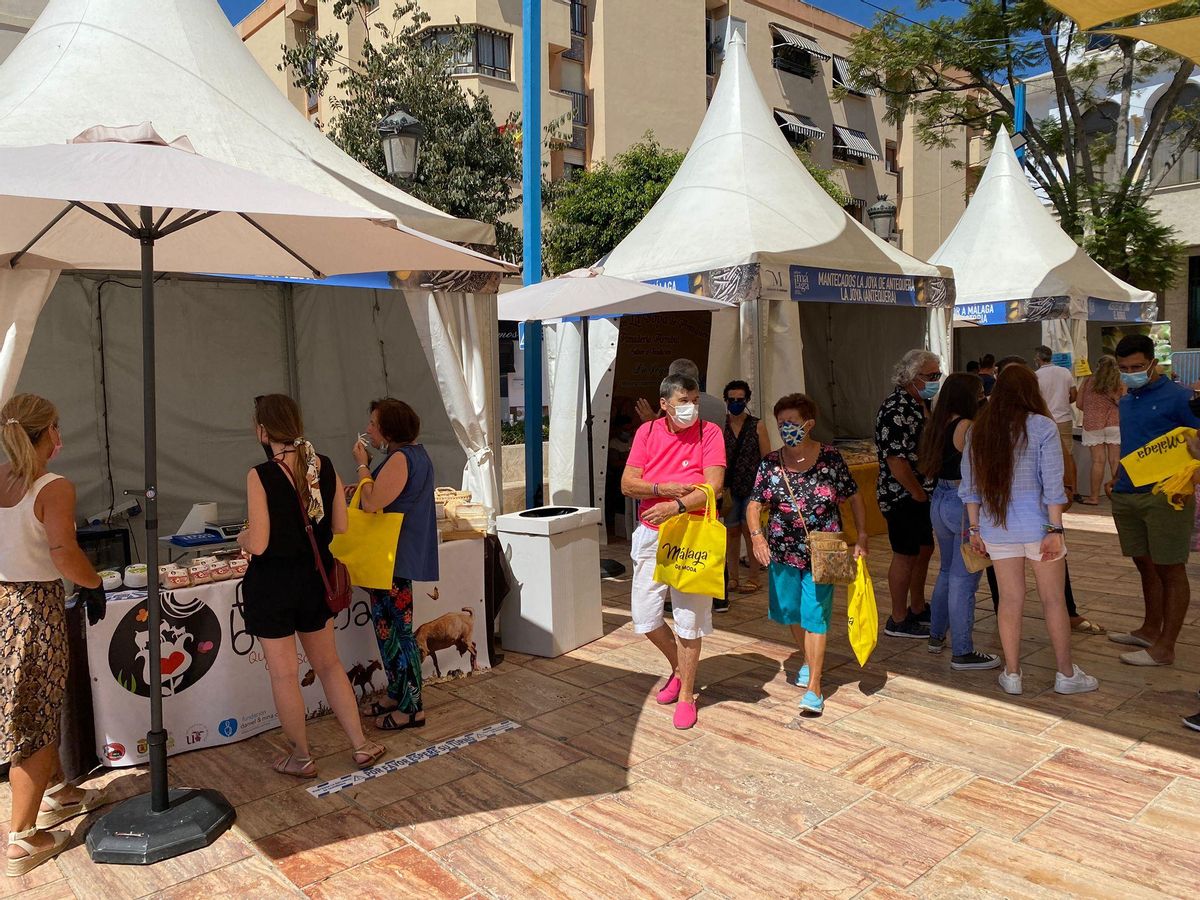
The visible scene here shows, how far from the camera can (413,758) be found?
3865 mm

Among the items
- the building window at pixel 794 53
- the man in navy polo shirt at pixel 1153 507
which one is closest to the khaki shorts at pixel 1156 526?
the man in navy polo shirt at pixel 1153 507

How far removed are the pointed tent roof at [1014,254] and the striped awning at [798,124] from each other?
16.3 metres

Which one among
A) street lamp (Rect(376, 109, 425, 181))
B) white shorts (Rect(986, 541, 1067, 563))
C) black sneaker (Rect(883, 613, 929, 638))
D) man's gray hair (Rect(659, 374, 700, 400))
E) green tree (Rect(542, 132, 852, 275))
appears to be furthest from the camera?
green tree (Rect(542, 132, 852, 275))

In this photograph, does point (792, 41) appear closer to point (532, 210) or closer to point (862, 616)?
point (532, 210)

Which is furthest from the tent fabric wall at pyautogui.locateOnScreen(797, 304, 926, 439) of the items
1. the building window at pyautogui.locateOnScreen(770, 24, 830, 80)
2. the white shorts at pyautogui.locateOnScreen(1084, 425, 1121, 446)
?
the building window at pyautogui.locateOnScreen(770, 24, 830, 80)

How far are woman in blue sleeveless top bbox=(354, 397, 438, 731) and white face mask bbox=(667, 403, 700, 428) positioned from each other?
1149 millimetres

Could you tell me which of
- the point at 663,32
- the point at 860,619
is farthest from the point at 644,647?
the point at 663,32

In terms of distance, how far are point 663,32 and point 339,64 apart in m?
9.61

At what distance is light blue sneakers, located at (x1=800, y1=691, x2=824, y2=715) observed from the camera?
4.25m

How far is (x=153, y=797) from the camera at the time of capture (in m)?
3.23

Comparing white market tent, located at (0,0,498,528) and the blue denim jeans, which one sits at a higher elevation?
white market tent, located at (0,0,498,528)

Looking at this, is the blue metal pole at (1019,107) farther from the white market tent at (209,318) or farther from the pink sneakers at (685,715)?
the pink sneakers at (685,715)

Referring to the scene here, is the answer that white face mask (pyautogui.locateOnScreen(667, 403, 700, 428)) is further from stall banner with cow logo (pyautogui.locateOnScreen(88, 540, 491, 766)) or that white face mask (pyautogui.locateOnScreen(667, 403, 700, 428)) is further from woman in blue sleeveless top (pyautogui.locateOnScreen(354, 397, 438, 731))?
stall banner with cow logo (pyautogui.locateOnScreen(88, 540, 491, 766))

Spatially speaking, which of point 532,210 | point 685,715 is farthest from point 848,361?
point 685,715
